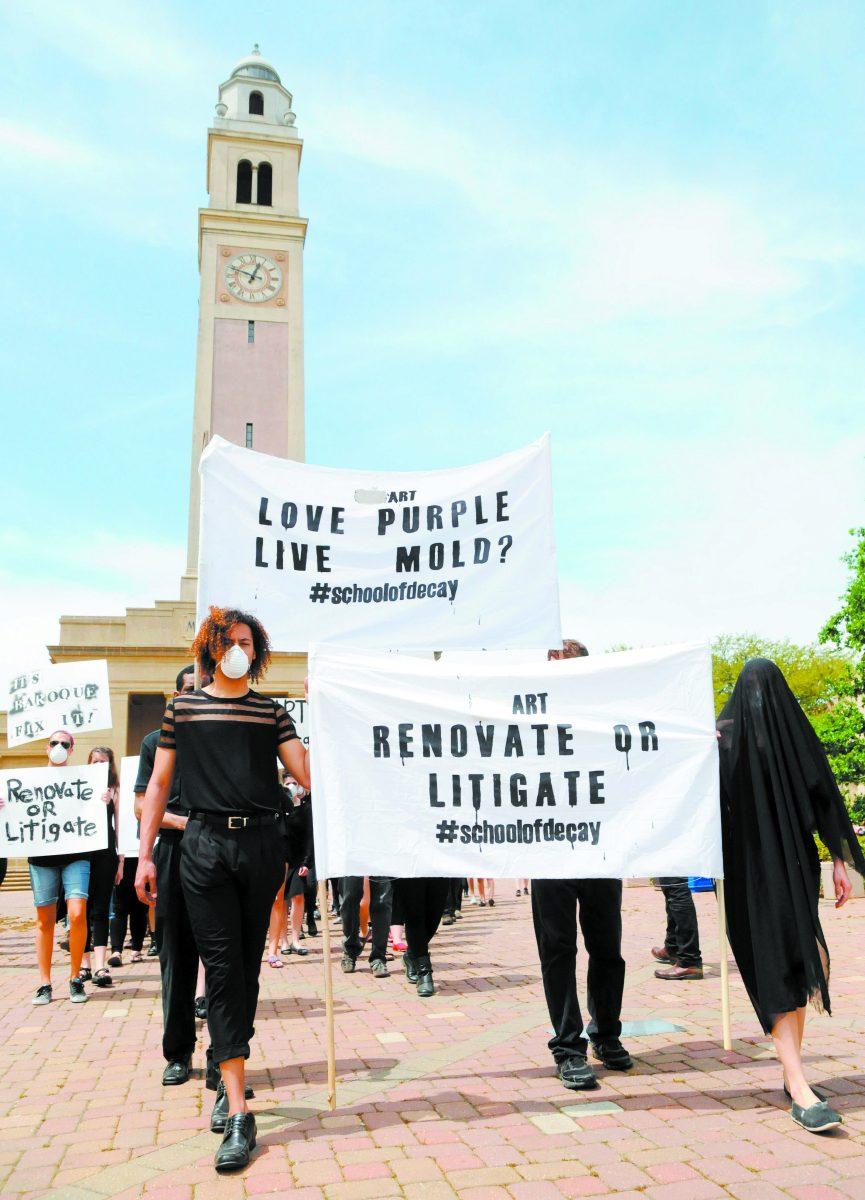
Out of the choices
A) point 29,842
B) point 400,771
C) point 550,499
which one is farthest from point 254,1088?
point 29,842

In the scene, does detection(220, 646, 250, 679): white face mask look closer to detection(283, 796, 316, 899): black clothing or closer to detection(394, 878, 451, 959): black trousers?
detection(394, 878, 451, 959): black trousers

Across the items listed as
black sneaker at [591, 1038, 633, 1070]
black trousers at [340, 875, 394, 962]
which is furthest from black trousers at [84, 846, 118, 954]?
black sneaker at [591, 1038, 633, 1070]

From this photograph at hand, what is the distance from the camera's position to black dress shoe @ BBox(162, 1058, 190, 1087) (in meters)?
5.26

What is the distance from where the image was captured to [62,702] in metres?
12.8

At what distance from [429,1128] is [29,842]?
609 cm

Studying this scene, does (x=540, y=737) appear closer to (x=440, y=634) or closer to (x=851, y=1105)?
(x=440, y=634)

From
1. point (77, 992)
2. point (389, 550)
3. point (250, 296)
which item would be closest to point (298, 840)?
point (77, 992)

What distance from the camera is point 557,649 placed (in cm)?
614

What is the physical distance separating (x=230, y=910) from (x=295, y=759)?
0.74 m

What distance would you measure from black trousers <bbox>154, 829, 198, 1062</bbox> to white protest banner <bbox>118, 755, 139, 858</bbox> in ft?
15.5

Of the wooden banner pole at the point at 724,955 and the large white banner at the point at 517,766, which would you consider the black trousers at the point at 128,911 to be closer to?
the large white banner at the point at 517,766

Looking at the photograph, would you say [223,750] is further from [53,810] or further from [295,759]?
[53,810]

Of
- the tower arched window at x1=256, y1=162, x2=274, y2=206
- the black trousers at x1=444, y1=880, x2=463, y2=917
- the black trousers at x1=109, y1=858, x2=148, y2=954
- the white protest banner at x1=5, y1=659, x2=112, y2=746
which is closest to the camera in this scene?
the black trousers at x1=109, y1=858, x2=148, y2=954

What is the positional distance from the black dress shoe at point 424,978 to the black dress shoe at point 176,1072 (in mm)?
2664
